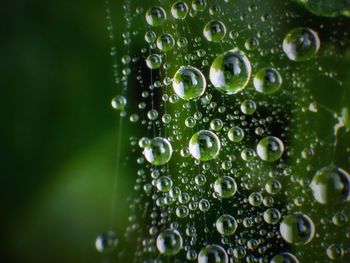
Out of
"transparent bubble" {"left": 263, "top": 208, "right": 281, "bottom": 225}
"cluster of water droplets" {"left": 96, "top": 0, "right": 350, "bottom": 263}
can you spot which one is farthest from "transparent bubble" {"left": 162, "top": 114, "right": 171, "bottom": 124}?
"transparent bubble" {"left": 263, "top": 208, "right": 281, "bottom": 225}

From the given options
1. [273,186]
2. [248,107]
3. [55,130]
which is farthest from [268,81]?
[55,130]

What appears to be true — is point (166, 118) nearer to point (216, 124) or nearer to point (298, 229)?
point (216, 124)

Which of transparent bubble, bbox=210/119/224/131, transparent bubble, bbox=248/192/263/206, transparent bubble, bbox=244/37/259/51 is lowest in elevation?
transparent bubble, bbox=248/192/263/206

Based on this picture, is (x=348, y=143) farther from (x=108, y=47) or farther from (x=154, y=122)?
(x=108, y=47)

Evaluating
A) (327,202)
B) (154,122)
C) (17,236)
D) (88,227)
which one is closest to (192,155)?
(154,122)

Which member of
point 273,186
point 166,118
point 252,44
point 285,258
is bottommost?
point 285,258

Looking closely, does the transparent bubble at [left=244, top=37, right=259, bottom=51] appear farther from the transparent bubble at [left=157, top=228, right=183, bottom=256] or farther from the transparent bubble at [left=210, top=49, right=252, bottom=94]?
the transparent bubble at [left=157, top=228, right=183, bottom=256]
